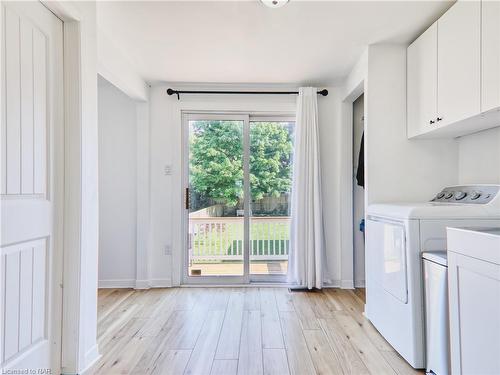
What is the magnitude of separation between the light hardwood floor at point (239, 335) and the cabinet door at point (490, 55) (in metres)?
1.64

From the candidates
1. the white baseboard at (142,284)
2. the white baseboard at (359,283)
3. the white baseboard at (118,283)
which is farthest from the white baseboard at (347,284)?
the white baseboard at (118,283)

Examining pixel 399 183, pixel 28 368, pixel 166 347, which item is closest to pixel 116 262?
pixel 166 347

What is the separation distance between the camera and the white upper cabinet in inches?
64.3

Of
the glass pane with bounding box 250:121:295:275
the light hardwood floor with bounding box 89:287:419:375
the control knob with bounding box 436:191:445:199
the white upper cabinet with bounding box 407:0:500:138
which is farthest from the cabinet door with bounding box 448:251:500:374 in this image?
the glass pane with bounding box 250:121:295:275

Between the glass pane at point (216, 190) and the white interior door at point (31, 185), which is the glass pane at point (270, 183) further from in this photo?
the white interior door at point (31, 185)

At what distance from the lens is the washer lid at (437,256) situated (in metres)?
1.57

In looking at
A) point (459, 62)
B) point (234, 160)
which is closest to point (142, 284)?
point (234, 160)

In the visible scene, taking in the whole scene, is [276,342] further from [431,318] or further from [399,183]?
[399,183]

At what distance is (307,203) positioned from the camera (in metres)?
3.25

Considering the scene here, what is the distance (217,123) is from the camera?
11.5ft

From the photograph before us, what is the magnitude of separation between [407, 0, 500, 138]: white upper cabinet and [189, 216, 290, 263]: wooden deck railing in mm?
1771

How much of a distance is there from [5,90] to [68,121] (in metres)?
0.37

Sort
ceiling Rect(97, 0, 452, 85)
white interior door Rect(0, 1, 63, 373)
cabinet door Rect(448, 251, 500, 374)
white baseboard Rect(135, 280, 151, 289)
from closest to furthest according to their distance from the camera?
cabinet door Rect(448, 251, 500, 374), white interior door Rect(0, 1, 63, 373), ceiling Rect(97, 0, 452, 85), white baseboard Rect(135, 280, 151, 289)

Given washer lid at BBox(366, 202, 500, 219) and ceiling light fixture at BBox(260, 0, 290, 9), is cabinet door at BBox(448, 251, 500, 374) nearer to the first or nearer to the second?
washer lid at BBox(366, 202, 500, 219)
